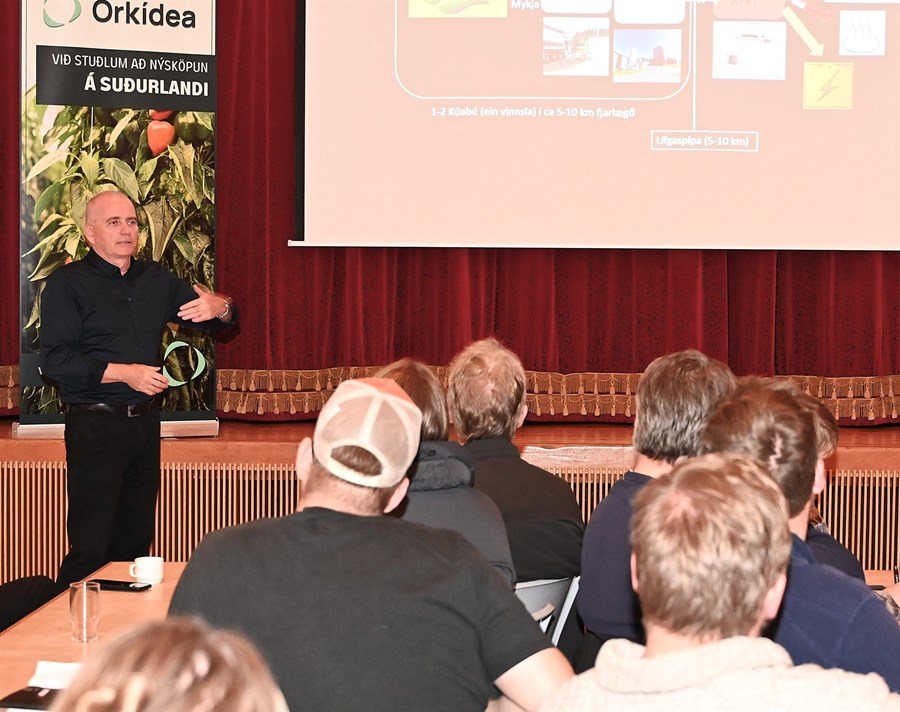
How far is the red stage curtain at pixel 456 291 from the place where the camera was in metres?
4.89

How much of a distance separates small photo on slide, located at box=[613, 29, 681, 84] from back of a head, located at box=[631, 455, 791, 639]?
3.59 meters

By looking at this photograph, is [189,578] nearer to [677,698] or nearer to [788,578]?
[677,698]

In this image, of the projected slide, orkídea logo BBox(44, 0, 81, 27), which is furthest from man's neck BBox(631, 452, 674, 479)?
orkídea logo BBox(44, 0, 81, 27)

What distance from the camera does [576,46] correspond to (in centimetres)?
462

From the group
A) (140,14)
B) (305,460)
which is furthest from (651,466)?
(140,14)

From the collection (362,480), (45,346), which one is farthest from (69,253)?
(362,480)

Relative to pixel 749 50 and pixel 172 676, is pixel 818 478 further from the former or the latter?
pixel 749 50

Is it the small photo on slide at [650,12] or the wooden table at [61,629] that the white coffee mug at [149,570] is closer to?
the wooden table at [61,629]

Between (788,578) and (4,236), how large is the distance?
4161mm

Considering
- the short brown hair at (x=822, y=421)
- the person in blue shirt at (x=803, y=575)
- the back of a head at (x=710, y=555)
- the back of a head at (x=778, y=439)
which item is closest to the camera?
the back of a head at (x=710, y=555)

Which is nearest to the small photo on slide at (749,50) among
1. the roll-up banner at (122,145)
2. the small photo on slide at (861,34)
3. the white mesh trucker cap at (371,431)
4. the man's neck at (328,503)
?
the small photo on slide at (861,34)

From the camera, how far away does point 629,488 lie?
85.2 inches

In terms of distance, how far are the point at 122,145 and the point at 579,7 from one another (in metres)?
1.90

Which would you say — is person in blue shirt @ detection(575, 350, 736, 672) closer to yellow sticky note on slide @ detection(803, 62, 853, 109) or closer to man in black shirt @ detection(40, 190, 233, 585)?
man in black shirt @ detection(40, 190, 233, 585)
